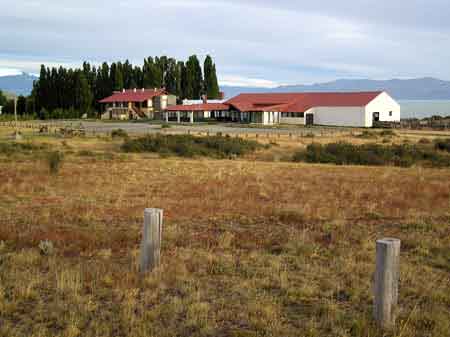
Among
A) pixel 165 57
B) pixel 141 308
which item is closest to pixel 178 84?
pixel 165 57

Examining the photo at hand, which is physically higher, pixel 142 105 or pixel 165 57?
pixel 165 57

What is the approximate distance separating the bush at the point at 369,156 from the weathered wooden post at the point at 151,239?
23.6m

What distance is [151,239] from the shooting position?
22.3 feet

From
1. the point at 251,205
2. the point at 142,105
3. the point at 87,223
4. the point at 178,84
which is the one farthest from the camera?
the point at 178,84

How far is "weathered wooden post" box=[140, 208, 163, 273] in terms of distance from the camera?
21.9 ft

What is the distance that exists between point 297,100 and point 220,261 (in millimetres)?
74560

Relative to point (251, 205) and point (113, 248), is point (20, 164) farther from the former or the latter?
point (113, 248)

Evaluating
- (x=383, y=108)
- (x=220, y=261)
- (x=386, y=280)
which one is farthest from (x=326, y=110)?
(x=386, y=280)

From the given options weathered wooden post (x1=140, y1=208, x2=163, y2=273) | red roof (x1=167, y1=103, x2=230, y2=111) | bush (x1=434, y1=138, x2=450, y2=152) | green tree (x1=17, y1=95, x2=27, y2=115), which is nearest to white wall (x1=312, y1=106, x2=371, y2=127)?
red roof (x1=167, y1=103, x2=230, y2=111)

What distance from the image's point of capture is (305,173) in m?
21.6

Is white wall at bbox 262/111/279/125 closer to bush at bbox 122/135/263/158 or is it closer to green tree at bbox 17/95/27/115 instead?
bush at bbox 122/135/263/158

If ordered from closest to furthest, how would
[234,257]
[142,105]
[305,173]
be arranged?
1. [234,257]
2. [305,173]
3. [142,105]

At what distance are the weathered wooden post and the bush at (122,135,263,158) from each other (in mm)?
24720

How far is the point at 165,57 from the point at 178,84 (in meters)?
7.19
